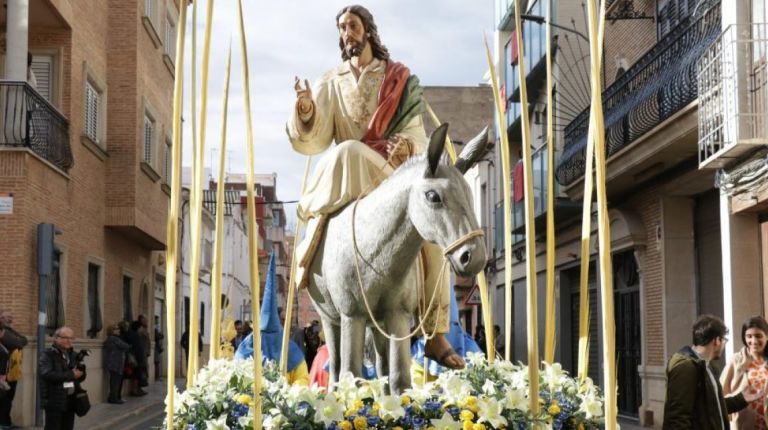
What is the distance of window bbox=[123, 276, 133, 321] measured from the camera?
27.4m

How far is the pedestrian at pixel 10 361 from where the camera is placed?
14328mm

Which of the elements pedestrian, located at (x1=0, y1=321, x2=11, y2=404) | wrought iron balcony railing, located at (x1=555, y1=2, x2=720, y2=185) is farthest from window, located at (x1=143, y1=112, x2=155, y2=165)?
pedestrian, located at (x1=0, y1=321, x2=11, y2=404)

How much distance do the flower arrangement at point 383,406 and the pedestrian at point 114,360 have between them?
16.7m

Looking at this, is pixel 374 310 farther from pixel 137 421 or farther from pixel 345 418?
pixel 137 421

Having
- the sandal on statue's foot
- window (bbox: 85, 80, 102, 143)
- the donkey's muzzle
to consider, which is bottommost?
the sandal on statue's foot

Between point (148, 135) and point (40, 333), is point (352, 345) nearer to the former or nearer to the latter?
point (40, 333)

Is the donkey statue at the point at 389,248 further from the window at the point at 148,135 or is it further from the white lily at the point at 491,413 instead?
the window at the point at 148,135

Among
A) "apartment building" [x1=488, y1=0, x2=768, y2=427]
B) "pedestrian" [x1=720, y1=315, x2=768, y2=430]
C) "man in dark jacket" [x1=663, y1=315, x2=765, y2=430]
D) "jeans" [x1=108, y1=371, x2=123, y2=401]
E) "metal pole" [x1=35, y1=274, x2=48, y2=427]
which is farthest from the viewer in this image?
"jeans" [x1=108, y1=371, x2=123, y2=401]

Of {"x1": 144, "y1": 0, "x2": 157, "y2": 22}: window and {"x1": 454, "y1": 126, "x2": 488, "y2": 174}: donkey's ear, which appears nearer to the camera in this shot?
{"x1": 454, "y1": 126, "x2": 488, "y2": 174}: donkey's ear

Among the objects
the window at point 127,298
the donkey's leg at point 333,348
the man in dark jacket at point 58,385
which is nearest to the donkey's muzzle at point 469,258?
the donkey's leg at point 333,348

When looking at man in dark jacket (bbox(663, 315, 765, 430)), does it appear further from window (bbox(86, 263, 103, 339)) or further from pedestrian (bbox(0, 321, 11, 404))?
window (bbox(86, 263, 103, 339))

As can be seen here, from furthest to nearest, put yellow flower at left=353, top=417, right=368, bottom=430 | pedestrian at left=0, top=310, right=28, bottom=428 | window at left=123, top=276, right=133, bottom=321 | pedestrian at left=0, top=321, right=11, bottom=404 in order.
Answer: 1. window at left=123, top=276, right=133, bottom=321
2. pedestrian at left=0, top=310, right=28, bottom=428
3. pedestrian at left=0, top=321, right=11, bottom=404
4. yellow flower at left=353, top=417, right=368, bottom=430

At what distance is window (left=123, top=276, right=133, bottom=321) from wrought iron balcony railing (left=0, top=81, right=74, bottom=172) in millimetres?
8368

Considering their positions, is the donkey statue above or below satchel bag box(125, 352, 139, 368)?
above
